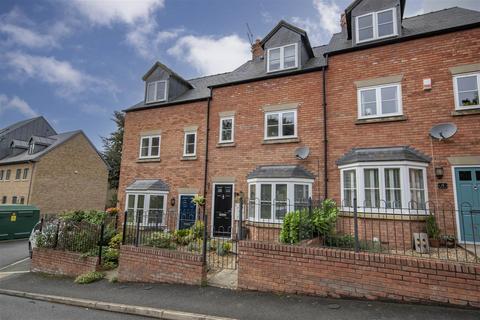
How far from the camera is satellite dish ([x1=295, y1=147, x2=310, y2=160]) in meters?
11.2

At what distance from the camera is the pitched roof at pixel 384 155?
9.17m

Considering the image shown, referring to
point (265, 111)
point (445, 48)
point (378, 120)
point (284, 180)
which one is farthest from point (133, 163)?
point (445, 48)

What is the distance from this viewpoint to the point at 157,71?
1669 centimetres

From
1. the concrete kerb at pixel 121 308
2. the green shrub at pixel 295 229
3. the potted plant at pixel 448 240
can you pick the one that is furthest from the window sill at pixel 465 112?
the concrete kerb at pixel 121 308

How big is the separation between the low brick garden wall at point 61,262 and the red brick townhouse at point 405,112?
364 inches

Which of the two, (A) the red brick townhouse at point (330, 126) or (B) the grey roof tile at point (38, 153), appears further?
(B) the grey roof tile at point (38, 153)

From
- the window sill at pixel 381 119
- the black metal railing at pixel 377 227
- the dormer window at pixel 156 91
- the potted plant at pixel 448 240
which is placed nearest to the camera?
the black metal railing at pixel 377 227

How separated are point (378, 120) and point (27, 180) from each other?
30310mm

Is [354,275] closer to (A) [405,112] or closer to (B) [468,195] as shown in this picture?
(B) [468,195]

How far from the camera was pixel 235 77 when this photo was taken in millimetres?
14562

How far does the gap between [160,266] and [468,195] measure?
9.96m

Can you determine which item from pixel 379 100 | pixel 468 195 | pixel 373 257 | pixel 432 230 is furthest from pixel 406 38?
pixel 373 257

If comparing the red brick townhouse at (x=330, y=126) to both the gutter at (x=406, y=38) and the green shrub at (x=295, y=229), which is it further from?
the green shrub at (x=295, y=229)

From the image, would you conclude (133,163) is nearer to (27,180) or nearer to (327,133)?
(327,133)
